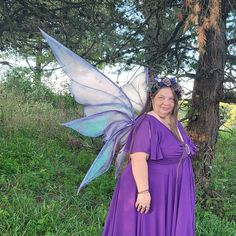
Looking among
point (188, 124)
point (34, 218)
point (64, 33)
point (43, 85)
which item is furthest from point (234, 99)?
point (43, 85)

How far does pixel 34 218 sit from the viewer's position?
452 centimetres

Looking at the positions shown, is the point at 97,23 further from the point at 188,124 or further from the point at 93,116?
the point at 93,116

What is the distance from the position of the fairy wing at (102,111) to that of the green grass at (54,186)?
111 centimetres

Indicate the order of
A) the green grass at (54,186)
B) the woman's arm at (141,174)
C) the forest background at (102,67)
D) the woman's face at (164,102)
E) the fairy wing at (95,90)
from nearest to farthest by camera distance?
the woman's arm at (141,174) → the woman's face at (164,102) → the fairy wing at (95,90) → the green grass at (54,186) → the forest background at (102,67)

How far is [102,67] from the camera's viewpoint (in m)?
6.66

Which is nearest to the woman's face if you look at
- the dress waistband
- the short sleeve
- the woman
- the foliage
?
the woman

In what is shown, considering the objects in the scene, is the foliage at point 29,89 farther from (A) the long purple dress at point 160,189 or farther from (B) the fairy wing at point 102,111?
(A) the long purple dress at point 160,189

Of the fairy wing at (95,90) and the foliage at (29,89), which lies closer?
the fairy wing at (95,90)

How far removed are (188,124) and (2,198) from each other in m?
2.57

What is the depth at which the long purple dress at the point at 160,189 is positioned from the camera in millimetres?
3182

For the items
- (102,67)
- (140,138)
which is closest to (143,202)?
(140,138)

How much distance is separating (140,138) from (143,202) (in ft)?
1.39

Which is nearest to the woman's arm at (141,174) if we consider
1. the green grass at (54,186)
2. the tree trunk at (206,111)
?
the green grass at (54,186)

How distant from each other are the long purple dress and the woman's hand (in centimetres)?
7
